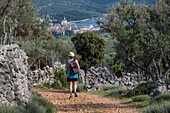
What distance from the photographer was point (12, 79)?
1024cm

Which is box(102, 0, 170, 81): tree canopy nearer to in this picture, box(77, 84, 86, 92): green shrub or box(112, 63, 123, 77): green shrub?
box(77, 84, 86, 92): green shrub

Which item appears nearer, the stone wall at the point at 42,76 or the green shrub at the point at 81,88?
the green shrub at the point at 81,88

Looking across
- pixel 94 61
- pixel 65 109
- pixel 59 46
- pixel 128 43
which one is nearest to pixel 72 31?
pixel 94 61

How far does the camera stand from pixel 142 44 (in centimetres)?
1945

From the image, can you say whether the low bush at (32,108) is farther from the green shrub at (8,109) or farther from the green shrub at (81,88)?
the green shrub at (81,88)

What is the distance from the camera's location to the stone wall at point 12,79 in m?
9.92

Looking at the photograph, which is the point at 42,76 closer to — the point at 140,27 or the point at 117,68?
the point at 140,27

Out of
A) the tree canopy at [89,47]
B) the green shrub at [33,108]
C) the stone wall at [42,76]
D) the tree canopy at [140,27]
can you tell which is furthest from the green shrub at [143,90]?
the tree canopy at [89,47]

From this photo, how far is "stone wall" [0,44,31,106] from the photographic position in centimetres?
992

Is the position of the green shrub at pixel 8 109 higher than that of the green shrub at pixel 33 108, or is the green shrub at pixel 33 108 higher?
the green shrub at pixel 8 109

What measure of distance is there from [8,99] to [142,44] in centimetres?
1067

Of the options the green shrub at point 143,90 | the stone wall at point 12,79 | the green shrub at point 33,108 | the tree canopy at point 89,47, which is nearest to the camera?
the stone wall at point 12,79

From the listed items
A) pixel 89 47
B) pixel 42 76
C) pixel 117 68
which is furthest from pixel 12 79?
pixel 89 47

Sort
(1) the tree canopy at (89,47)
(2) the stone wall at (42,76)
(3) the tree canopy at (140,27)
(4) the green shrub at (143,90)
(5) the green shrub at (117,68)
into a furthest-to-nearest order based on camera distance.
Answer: (1) the tree canopy at (89,47) < (5) the green shrub at (117,68) < (2) the stone wall at (42,76) < (4) the green shrub at (143,90) < (3) the tree canopy at (140,27)
